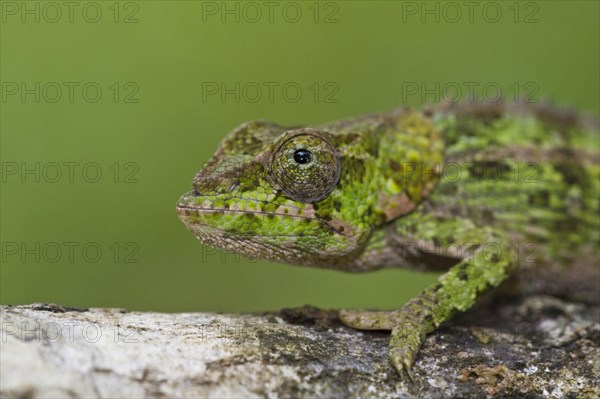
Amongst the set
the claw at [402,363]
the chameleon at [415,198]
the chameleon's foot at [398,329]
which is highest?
the chameleon at [415,198]

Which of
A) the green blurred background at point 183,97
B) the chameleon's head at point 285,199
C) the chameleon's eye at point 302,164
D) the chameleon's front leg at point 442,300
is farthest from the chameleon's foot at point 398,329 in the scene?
the green blurred background at point 183,97

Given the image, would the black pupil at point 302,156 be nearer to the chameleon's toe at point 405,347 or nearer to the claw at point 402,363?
the chameleon's toe at point 405,347

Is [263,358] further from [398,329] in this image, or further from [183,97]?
[183,97]

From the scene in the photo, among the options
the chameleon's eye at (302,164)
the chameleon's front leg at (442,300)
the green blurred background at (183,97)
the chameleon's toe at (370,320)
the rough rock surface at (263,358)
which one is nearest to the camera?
the rough rock surface at (263,358)

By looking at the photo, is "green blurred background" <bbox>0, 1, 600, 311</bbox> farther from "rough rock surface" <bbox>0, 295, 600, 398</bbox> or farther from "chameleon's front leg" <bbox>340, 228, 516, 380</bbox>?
"rough rock surface" <bbox>0, 295, 600, 398</bbox>

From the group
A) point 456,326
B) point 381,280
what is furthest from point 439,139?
point 381,280

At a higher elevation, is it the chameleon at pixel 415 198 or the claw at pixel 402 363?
the chameleon at pixel 415 198

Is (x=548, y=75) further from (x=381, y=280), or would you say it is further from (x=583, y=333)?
(x=583, y=333)

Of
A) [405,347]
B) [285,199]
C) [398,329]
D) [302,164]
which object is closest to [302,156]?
[302,164]

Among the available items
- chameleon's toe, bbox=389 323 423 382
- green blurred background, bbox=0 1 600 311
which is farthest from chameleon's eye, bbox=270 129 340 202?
green blurred background, bbox=0 1 600 311

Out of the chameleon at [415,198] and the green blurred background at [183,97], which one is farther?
the green blurred background at [183,97]
